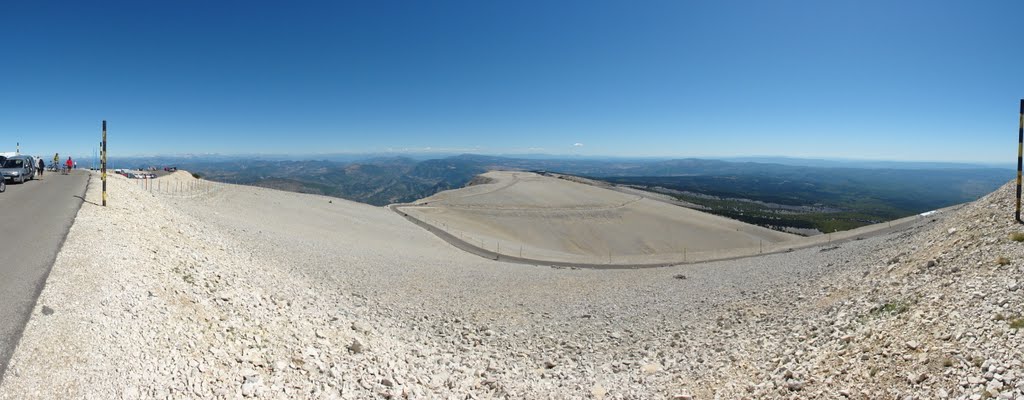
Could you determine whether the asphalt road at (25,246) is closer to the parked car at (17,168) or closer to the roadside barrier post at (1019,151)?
the parked car at (17,168)

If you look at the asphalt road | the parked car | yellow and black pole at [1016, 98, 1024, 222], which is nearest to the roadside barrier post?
yellow and black pole at [1016, 98, 1024, 222]

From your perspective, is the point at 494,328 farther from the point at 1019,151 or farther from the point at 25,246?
the point at 1019,151

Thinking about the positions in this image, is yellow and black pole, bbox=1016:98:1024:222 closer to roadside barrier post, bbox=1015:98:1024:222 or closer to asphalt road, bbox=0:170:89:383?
roadside barrier post, bbox=1015:98:1024:222

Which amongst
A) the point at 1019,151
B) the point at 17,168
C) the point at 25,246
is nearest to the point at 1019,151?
the point at 1019,151

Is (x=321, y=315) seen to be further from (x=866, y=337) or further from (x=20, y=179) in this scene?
(x=20, y=179)

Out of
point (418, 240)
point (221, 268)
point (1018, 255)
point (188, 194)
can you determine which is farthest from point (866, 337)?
point (188, 194)

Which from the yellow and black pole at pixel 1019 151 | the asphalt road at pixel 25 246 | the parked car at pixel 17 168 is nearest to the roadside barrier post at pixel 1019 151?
the yellow and black pole at pixel 1019 151

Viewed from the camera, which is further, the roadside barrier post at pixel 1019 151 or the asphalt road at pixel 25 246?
the roadside barrier post at pixel 1019 151
